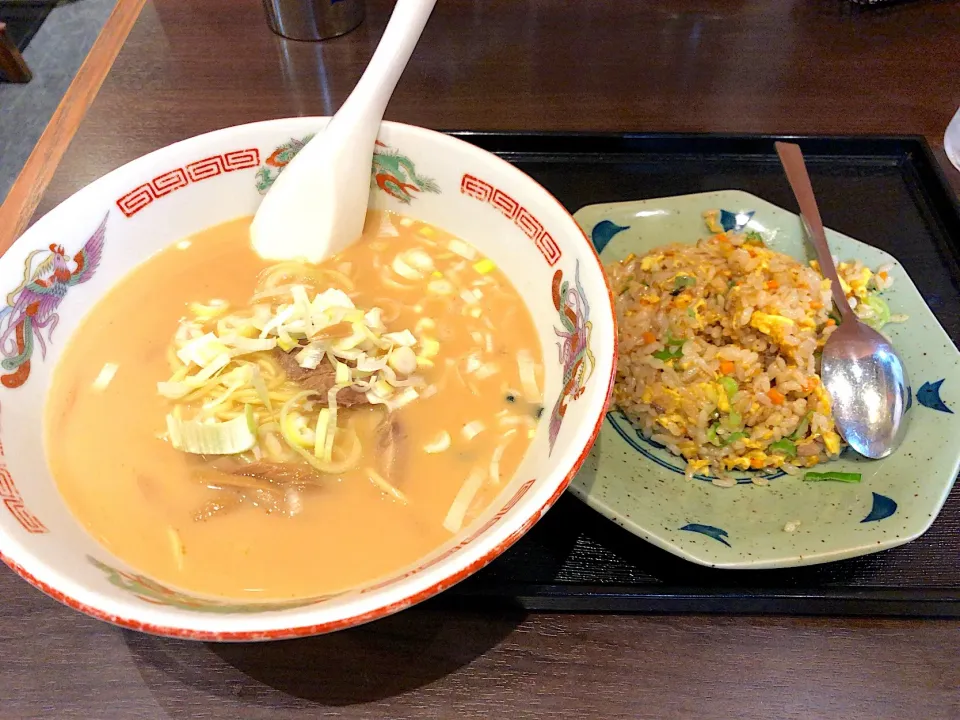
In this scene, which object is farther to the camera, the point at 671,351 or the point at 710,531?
the point at 671,351

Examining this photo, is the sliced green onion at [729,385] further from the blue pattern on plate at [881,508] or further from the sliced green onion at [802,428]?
the blue pattern on plate at [881,508]

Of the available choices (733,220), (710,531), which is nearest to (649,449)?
(710,531)

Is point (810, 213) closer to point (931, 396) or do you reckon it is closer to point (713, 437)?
point (931, 396)

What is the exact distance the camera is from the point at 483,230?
3.73ft

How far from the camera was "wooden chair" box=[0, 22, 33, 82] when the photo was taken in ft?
8.60

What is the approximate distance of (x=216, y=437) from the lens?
35.5 inches

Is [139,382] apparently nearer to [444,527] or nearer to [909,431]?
[444,527]

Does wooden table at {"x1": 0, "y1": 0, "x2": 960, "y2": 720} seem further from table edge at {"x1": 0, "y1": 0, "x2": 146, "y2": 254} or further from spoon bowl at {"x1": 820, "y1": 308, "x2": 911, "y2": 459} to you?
spoon bowl at {"x1": 820, "y1": 308, "x2": 911, "y2": 459}

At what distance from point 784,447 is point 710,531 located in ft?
0.92

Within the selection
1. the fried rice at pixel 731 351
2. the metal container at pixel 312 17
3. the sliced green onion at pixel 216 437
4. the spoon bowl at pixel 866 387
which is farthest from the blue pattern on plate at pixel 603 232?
the metal container at pixel 312 17

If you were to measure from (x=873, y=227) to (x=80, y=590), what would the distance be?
1621 mm

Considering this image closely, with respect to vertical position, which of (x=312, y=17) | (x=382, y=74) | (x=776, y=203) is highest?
(x=382, y=74)

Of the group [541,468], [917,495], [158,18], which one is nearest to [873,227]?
[917,495]

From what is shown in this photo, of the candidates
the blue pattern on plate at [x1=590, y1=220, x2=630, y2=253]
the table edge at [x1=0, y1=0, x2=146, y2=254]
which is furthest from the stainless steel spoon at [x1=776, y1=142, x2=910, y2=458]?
the table edge at [x1=0, y1=0, x2=146, y2=254]
